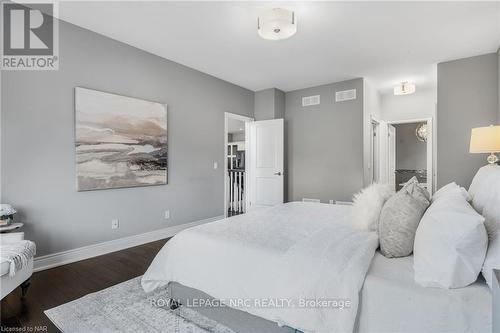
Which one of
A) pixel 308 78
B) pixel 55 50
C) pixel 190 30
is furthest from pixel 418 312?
pixel 308 78

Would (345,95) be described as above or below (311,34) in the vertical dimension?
below

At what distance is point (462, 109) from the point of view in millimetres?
3959

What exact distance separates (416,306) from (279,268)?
0.63 meters

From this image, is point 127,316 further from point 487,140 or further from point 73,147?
point 487,140

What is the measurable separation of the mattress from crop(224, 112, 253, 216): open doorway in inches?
156

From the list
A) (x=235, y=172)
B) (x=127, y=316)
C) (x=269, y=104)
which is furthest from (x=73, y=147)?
(x=235, y=172)

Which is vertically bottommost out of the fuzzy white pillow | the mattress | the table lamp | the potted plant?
the mattress

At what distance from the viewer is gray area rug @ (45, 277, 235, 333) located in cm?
176

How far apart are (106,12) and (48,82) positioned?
0.99 m

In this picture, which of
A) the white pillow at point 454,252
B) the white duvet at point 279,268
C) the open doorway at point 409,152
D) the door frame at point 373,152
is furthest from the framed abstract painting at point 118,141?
the open doorway at point 409,152

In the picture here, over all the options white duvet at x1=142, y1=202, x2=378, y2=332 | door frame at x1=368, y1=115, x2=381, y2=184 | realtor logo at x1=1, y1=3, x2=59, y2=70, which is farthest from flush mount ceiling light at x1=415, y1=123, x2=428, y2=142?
realtor logo at x1=1, y1=3, x2=59, y2=70

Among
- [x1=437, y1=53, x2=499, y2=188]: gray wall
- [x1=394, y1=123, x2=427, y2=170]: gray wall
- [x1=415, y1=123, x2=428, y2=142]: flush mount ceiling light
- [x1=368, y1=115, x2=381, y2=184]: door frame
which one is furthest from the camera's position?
[x1=394, y1=123, x2=427, y2=170]: gray wall

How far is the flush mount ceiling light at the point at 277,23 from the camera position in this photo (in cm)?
256

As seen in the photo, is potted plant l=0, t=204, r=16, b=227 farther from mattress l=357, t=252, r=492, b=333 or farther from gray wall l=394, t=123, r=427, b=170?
gray wall l=394, t=123, r=427, b=170
